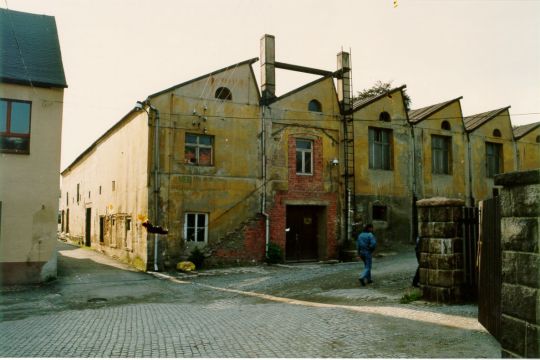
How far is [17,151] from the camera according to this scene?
15344mm

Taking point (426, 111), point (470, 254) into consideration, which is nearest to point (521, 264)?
point (470, 254)

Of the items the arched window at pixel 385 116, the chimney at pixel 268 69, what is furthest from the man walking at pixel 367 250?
the arched window at pixel 385 116

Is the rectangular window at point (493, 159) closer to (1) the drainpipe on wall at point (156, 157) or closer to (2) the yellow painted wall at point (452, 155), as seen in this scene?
(2) the yellow painted wall at point (452, 155)

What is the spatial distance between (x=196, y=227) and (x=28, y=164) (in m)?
6.69

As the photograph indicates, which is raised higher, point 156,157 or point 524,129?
point 524,129

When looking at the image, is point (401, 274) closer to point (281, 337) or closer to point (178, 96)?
point (281, 337)

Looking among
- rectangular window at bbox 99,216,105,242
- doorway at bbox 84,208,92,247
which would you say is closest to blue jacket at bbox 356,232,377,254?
rectangular window at bbox 99,216,105,242

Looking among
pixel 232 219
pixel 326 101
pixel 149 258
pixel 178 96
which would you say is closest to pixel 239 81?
pixel 178 96

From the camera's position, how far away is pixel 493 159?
2719 centimetres

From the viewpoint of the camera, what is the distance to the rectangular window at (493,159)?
26891 mm

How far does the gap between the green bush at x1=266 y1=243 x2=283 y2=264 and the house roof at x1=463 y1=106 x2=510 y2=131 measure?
14.2 meters

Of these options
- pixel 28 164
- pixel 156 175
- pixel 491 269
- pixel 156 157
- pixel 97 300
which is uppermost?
pixel 156 157

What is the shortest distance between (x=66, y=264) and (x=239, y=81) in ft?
37.3

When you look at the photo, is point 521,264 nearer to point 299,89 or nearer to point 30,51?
point 30,51
